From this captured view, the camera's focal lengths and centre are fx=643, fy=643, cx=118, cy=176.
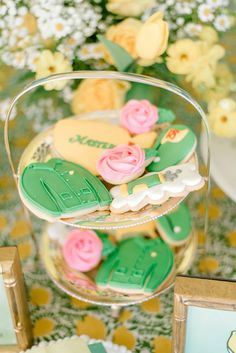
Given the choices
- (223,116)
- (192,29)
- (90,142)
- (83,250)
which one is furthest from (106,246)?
(192,29)

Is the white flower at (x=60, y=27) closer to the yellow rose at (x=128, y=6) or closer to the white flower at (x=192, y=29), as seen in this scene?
the yellow rose at (x=128, y=6)

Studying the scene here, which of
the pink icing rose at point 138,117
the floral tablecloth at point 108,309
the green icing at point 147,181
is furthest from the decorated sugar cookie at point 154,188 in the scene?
the floral tablecloth at point 108,309

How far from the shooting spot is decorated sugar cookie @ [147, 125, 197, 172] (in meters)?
0.96

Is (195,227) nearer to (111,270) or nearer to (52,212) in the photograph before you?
(111,270)

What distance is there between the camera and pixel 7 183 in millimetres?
1215

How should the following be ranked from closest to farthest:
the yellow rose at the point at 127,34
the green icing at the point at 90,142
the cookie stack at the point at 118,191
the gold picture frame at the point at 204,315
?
the gold picture frame at the point at 204,315
the cookie stack at the point at 118,191
the green icing at the point at 90,142
the yellow rose at the point at 127,34

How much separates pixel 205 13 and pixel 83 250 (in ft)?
1.47

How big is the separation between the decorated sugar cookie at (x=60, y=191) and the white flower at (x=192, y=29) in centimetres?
32

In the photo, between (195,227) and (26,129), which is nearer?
(195,227)

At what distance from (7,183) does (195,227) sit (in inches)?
14.2

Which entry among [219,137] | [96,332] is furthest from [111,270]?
[219,137]

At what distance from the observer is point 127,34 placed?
1.11m

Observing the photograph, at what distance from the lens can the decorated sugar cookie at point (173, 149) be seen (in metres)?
0.96

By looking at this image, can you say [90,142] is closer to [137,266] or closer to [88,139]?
[88,139]
